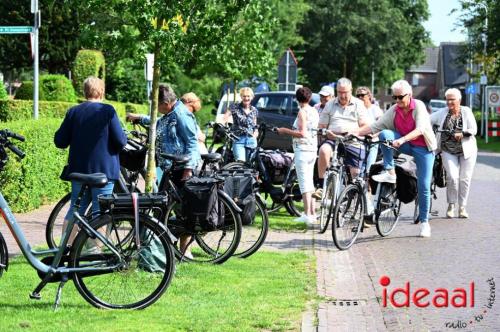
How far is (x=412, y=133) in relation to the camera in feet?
35.2

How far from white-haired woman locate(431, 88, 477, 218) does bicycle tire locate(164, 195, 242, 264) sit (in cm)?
524

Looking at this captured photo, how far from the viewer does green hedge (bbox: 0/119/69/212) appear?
12.1 m

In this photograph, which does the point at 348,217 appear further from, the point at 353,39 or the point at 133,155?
the point at 353,39

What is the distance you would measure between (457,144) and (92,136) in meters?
6.80

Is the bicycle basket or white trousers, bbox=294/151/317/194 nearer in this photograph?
the bicycle basket

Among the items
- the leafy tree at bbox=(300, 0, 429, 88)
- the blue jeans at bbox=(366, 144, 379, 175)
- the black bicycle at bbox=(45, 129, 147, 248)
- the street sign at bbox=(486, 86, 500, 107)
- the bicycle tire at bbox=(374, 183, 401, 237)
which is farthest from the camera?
the leafy tree at bbox=(300, 0, 429, 88)

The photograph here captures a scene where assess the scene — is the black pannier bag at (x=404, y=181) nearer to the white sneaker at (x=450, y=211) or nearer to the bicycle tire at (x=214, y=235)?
the white sneaker at (x=450, y=211)

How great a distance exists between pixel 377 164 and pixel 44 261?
5.39 metres

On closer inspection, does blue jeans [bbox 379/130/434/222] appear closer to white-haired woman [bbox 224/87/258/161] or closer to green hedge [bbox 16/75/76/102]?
white-haired woman [bbox 224/87/258/161]

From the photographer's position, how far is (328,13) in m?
69.9

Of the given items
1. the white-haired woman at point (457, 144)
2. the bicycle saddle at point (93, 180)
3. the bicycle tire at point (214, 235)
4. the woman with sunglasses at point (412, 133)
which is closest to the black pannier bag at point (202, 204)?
the bicycle tire at point (214, 235)

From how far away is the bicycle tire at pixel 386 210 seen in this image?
1104cm

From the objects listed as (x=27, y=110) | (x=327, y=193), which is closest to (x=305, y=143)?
(x=327, y=193)

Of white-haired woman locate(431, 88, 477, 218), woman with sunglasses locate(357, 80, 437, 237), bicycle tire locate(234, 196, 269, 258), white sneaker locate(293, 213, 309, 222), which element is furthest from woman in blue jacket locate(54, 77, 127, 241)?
white-haired woman locate(431, 88, 477, 218)
